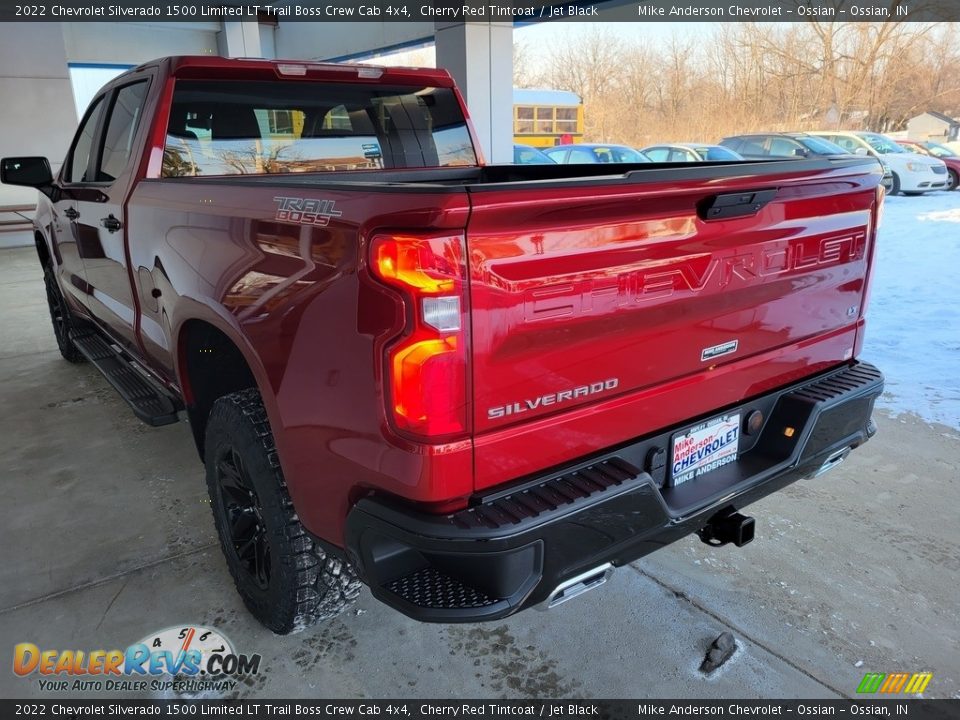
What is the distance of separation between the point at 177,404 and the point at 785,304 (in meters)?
2.48

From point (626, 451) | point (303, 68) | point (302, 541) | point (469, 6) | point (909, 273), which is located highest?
point (469, 6)

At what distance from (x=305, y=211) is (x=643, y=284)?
867 millimetres

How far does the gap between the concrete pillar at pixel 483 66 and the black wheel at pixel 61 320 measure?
21.6 ft

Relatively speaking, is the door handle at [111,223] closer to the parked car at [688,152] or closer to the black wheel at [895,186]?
the parked car at [688,152]

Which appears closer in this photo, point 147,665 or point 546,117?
point 147,665

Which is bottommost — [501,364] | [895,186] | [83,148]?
[895,186]

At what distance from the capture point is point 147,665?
7.66ft

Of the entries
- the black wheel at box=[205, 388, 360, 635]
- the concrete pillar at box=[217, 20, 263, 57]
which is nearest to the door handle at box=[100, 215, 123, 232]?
the black wheel at box=[205, 388, 360, 635]

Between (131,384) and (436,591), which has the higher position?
(436,591)

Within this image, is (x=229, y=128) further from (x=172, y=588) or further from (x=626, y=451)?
(x=626, y=451)

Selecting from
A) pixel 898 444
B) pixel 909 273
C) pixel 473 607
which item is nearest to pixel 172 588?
pixel 473 607

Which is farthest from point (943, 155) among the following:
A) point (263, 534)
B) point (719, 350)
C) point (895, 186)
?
point (263, 534)

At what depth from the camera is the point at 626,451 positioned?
6.29ft

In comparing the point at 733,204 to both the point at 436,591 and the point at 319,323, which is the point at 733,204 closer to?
the point at 319,323
